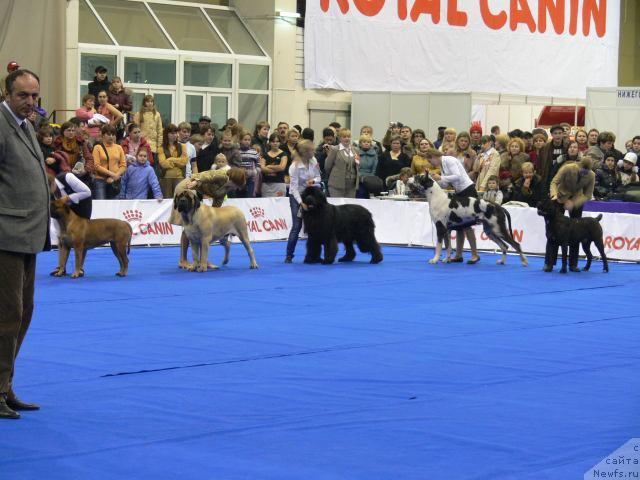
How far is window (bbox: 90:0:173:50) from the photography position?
2414cm

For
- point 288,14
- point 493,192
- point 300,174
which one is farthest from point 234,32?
point 300,174

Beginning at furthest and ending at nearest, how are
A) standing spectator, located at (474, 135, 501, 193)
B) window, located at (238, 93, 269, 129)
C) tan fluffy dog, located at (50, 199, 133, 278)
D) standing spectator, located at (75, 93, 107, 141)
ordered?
window, located at (238, 93, 269, 129) → standing spectator, located at (75, 93, 107, 141) → standing spectator, located at (474, 135, 501, 193) → tan fluffy dog, located at (50, 199, 133, 278)

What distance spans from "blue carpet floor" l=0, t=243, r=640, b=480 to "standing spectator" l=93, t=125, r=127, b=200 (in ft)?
11.6

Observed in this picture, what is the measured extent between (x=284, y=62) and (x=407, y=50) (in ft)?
10.5

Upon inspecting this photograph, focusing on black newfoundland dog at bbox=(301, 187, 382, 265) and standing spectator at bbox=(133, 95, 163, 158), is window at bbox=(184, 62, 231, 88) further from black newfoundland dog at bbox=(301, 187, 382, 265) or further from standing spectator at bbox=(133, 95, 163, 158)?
black newfoundland dog at bbox=(301, 187, 382, 265)

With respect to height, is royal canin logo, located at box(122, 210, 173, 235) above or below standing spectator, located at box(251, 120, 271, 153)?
below

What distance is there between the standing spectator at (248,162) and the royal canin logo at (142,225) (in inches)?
59.7

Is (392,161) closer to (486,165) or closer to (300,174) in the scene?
(486,165)

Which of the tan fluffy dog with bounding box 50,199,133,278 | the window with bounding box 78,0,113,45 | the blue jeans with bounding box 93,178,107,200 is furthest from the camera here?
the window with bounding box 78,0,113,45

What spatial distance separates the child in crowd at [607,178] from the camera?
684 inches

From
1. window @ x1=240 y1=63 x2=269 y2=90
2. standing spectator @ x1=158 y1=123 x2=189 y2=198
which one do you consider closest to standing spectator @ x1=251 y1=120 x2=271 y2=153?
standing spectator @ x1=158 y1=123 x2=189 y2=198

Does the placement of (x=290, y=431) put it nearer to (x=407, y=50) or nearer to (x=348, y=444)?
(x=348, y=444)

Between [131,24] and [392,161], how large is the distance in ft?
27.1

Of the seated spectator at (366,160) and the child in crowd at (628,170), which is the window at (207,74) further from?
the child in crowd at (628,170)
